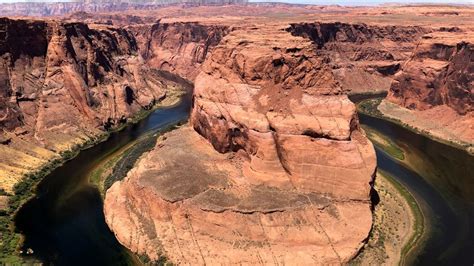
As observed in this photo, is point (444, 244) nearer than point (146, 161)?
Yes

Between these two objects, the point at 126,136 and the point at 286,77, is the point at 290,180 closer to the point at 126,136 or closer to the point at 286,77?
the point at 286,77

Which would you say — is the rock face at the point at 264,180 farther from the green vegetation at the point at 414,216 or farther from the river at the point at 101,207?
the green vegetation at the point at 414,216

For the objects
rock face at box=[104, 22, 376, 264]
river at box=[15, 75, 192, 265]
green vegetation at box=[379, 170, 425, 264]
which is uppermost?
rock face at box=[104, 22, 376, 264]

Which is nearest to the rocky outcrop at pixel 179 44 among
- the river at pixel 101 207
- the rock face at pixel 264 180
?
the river at pixel 101 207

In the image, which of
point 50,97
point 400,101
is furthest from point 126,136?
point 400,101

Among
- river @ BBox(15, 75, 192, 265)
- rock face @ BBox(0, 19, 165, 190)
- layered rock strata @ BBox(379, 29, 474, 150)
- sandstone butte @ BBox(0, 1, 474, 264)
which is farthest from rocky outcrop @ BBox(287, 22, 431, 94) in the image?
river @ BBox(15, 75, 192, 265)

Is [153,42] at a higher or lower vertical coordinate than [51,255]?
higher

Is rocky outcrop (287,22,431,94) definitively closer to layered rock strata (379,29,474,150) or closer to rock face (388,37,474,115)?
layered rock strata (379,29,474,150)
